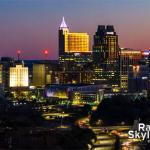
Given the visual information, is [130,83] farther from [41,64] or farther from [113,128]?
[113,128]

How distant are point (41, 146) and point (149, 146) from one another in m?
2.94

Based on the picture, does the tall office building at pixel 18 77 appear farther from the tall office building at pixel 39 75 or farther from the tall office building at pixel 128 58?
the tall office building at pixel 128 58

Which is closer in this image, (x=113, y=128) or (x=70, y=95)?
(x=113, y=128)

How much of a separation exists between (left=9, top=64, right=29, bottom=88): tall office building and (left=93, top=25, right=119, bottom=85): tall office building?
226 inches

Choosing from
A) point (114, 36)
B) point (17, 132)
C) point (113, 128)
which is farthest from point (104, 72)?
point (17, 132)

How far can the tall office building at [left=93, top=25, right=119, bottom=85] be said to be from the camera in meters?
64.4

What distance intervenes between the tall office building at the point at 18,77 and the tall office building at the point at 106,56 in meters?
5.74

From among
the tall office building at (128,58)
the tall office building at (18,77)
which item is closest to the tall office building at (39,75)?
the tall office building at (18,77)

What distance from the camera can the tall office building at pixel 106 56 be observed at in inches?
2534

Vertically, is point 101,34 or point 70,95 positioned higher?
point 101,34

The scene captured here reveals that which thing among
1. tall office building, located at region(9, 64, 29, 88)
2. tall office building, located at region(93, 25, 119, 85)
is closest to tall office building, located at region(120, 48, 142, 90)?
tall office building, located at region(93, 25, 119, 85)

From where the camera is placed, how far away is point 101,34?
68938 millimetres

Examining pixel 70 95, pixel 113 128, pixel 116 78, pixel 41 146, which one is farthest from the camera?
pixel 116 78

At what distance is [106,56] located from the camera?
219 feet
